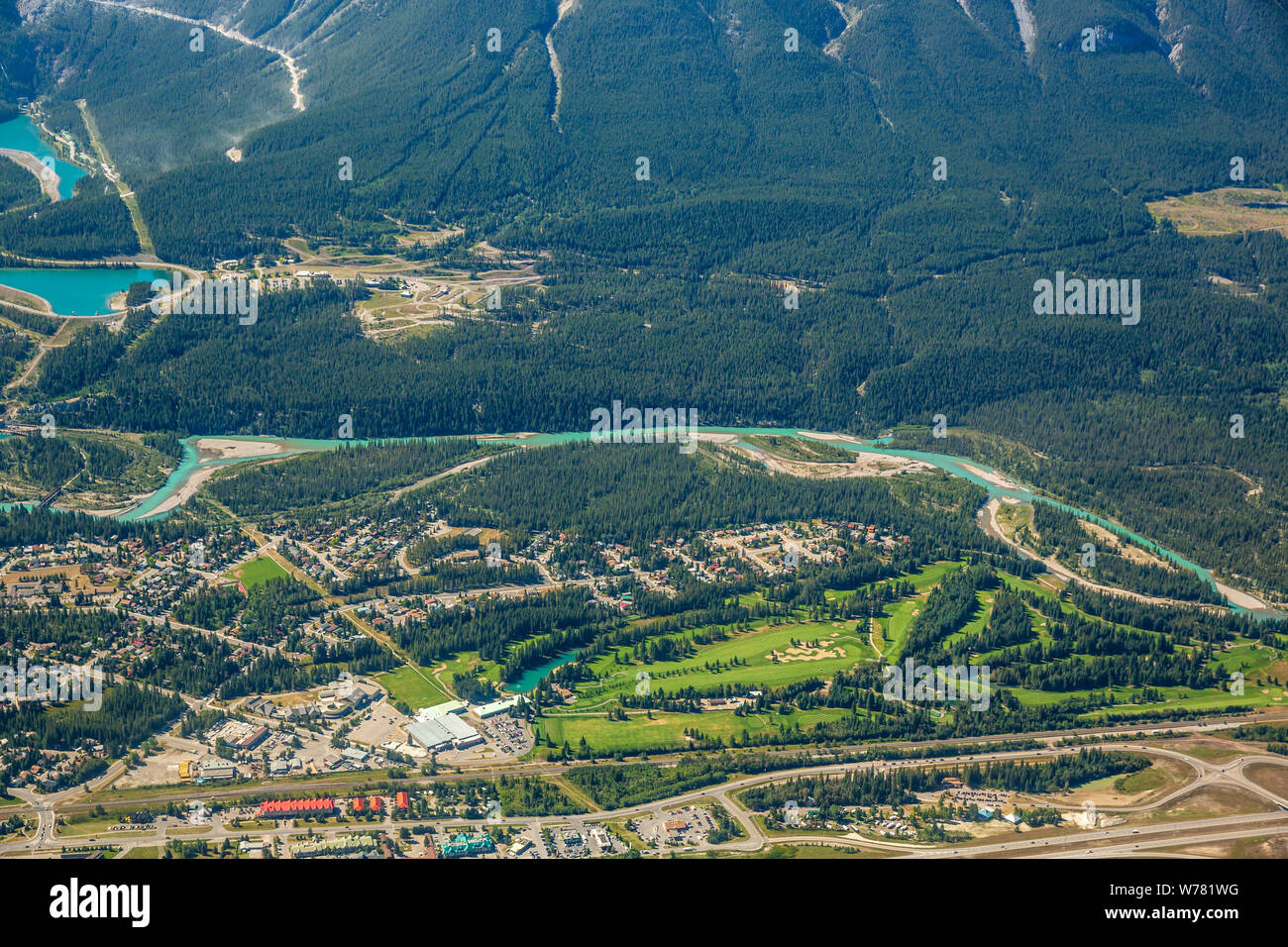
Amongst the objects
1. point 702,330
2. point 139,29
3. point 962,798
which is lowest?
point 962,798

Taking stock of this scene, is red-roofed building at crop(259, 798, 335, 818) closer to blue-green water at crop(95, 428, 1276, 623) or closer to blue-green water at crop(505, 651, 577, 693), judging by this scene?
blue-green water at crop(505, 651, 577, 693)

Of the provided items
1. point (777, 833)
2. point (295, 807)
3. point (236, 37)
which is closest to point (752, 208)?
point (236, 37)

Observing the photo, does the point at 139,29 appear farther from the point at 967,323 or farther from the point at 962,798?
the point at 962,798

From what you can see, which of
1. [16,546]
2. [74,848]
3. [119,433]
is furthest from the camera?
[119,433]

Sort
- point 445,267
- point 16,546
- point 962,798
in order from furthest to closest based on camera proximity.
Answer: point 445,267, point 16,546, point 962,798

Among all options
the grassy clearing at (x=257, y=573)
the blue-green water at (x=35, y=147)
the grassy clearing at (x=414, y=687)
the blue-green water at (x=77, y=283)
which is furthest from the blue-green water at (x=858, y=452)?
the blue-green water at (x=35, y=147)

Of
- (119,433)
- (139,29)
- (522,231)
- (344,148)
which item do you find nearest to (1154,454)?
(522,231)

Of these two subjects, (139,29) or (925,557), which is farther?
(139,29)

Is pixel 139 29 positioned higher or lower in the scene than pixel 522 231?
higher
